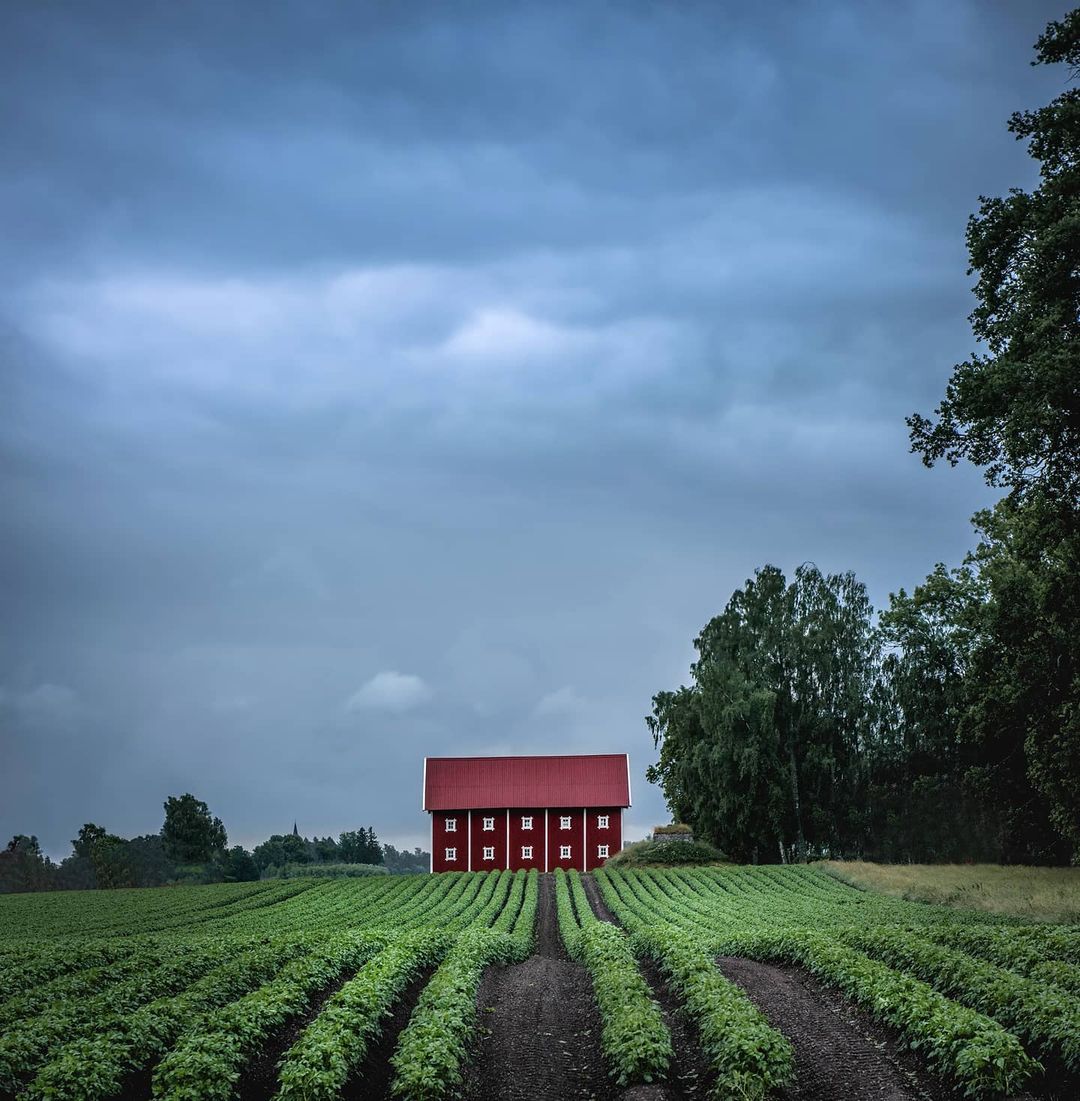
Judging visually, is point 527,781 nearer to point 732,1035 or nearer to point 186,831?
point 186,831

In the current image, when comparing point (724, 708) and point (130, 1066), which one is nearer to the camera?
point (130, 1066)

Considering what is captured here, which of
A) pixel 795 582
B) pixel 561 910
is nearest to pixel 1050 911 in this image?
pixel 561 910

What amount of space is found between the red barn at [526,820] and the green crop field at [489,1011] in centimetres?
4319

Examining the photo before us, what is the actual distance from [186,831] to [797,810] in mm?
62411

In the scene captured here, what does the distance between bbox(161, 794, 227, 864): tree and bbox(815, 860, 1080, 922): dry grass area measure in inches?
2531

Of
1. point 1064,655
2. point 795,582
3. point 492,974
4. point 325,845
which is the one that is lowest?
point 325,845

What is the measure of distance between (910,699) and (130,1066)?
54.4m

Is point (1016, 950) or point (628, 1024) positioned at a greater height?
point (1016, 950)

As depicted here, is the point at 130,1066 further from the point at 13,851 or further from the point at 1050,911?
the point at 13,851

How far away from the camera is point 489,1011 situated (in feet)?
62.5

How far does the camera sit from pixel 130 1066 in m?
13.7

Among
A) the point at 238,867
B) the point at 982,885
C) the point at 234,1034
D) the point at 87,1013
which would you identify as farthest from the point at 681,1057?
the point at 238,867

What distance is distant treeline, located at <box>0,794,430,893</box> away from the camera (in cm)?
8406

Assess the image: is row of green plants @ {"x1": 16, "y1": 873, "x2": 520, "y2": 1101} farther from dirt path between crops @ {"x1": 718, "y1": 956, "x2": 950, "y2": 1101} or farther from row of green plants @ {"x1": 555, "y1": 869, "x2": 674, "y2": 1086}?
dirt path between crops @ {"x1": 718, "y1": 956, "x2": 950, "y2": 1101}
